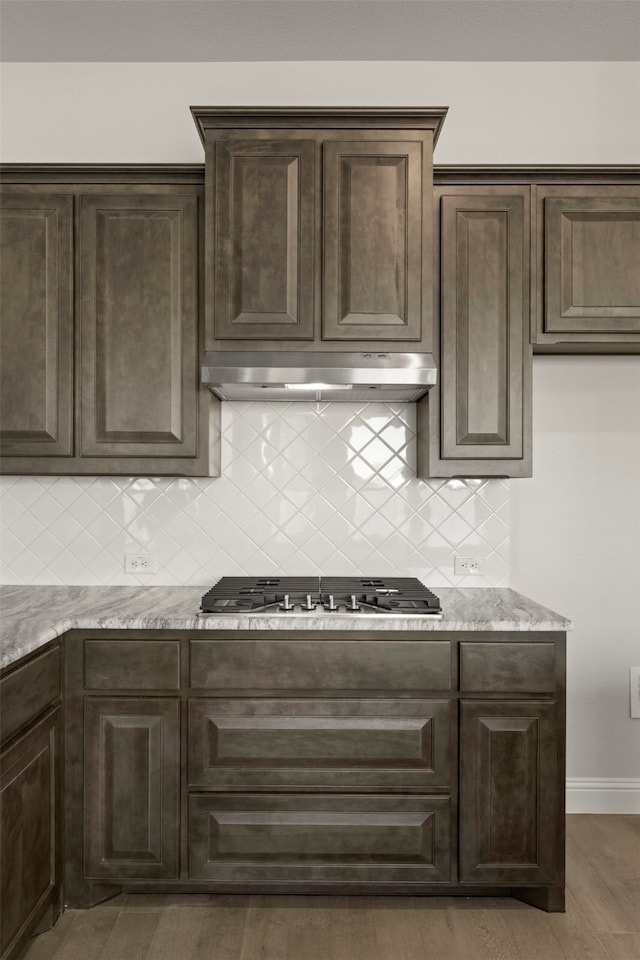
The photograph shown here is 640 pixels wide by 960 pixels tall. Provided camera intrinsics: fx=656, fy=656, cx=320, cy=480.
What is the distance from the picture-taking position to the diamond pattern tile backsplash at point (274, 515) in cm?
272

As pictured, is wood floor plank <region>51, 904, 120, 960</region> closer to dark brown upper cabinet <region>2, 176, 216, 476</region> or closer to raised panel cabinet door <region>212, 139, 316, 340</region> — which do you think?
dark brown upper cabinet <region>2, 176, 216, 476</region>

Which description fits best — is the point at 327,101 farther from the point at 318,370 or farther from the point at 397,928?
the point at 397,928

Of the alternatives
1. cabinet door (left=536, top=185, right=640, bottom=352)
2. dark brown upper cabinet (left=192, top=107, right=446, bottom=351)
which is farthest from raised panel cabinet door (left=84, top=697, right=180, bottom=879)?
cabinet door (left=536, top=185, right=640, bottom=352)

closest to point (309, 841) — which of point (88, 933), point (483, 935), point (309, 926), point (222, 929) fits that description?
point (309, 926)

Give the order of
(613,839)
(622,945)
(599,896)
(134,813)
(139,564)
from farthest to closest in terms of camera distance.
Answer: (139,564)
(613,839)
(599,896)
(134,813)
(622,945)

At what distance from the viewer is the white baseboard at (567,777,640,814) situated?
2.75 m

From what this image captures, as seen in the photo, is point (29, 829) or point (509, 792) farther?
point (509, 792)

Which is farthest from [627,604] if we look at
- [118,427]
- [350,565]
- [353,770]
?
[118,427]

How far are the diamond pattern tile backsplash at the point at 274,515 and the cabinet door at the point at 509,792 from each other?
73 centimetres

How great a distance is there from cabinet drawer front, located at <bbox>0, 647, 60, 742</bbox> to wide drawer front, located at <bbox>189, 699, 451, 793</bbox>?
438mm

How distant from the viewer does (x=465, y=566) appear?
271 cm

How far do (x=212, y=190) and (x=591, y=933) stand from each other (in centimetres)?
267

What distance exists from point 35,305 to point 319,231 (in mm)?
1072

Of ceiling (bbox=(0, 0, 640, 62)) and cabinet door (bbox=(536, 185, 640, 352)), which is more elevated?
ceiling (bbox=(0, 0, 640, 62))
